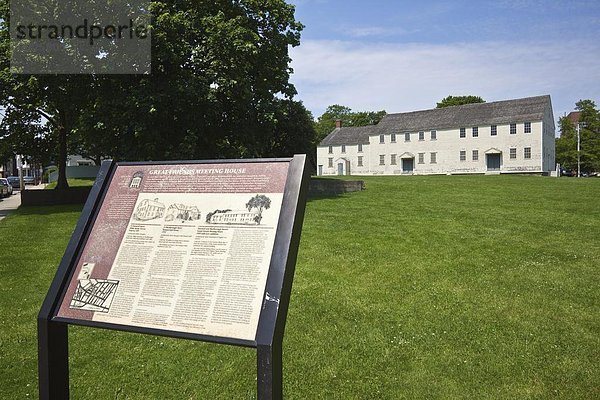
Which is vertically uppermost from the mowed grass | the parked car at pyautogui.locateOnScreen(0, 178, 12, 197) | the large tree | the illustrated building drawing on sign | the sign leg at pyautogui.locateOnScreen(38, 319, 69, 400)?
the large tree

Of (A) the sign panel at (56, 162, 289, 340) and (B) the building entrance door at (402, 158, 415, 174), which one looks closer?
(A) the sign panel at (56, 162, 289, 340)

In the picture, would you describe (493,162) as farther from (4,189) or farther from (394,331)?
(394,331)

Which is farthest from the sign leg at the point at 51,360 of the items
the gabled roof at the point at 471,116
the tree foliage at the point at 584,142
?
the tree foliage at the point at 584,142

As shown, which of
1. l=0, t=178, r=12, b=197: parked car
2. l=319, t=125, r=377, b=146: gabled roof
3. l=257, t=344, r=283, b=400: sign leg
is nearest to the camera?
l=257, t=344, r=283, b=400: sign leg

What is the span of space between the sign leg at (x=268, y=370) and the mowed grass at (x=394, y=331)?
1.69 m

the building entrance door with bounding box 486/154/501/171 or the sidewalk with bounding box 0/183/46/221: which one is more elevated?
the building entrance door with bounding box 486/154/501/171

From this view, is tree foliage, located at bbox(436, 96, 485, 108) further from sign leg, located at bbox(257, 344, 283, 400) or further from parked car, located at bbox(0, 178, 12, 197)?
sign leg, located at bbox(257, 344, 283, 400)

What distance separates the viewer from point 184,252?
3.86 meters

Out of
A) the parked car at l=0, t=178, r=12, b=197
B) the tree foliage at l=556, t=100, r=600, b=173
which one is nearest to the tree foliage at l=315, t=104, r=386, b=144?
the tree foliage at l=556, t=100, r=600, b=173

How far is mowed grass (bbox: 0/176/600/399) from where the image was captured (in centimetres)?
511

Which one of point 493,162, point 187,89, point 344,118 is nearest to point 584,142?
point 493,162

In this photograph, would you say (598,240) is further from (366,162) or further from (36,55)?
(366,162)

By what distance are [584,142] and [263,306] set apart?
78.6m

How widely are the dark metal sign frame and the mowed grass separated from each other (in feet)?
3.65
